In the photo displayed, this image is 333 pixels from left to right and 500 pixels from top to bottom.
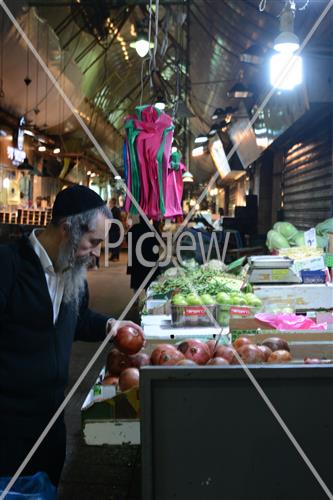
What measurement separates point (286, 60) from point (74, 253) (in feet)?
15.1

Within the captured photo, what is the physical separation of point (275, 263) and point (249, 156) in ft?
23.4

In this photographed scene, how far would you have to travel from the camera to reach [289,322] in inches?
149

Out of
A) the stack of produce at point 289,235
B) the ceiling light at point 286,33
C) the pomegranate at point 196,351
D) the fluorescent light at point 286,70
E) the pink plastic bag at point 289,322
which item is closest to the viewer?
the pomegranate at point 196,351

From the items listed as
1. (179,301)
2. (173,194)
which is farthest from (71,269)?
(173,194)

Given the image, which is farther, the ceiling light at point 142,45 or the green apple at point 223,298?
the ceiling light at point 142,45

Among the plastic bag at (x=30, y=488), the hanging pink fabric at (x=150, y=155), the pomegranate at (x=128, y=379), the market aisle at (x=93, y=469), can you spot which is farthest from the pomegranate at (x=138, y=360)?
the hanging pink fabric at (x=150, y=155)

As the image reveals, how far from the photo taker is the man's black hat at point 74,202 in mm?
2084

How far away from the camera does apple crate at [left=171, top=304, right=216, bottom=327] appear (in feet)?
13.3

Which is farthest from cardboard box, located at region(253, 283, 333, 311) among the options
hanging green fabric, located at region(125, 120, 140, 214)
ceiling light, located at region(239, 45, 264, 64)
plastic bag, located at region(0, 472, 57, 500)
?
ceiling light, located at region(239, 45, 264, 64)

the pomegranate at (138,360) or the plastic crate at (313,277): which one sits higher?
the plastic crate at (313,277)

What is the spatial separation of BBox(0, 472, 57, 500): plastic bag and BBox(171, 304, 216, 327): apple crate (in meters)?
2.14

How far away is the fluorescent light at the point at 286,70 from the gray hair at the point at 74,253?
14.1 feet

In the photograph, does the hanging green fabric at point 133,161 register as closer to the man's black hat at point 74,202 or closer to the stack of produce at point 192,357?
the stack of produce at point 192,357

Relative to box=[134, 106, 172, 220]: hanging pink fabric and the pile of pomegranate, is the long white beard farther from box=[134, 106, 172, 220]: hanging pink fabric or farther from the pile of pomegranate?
box=[134, 106, 172, 220]: hanging pink fabric
